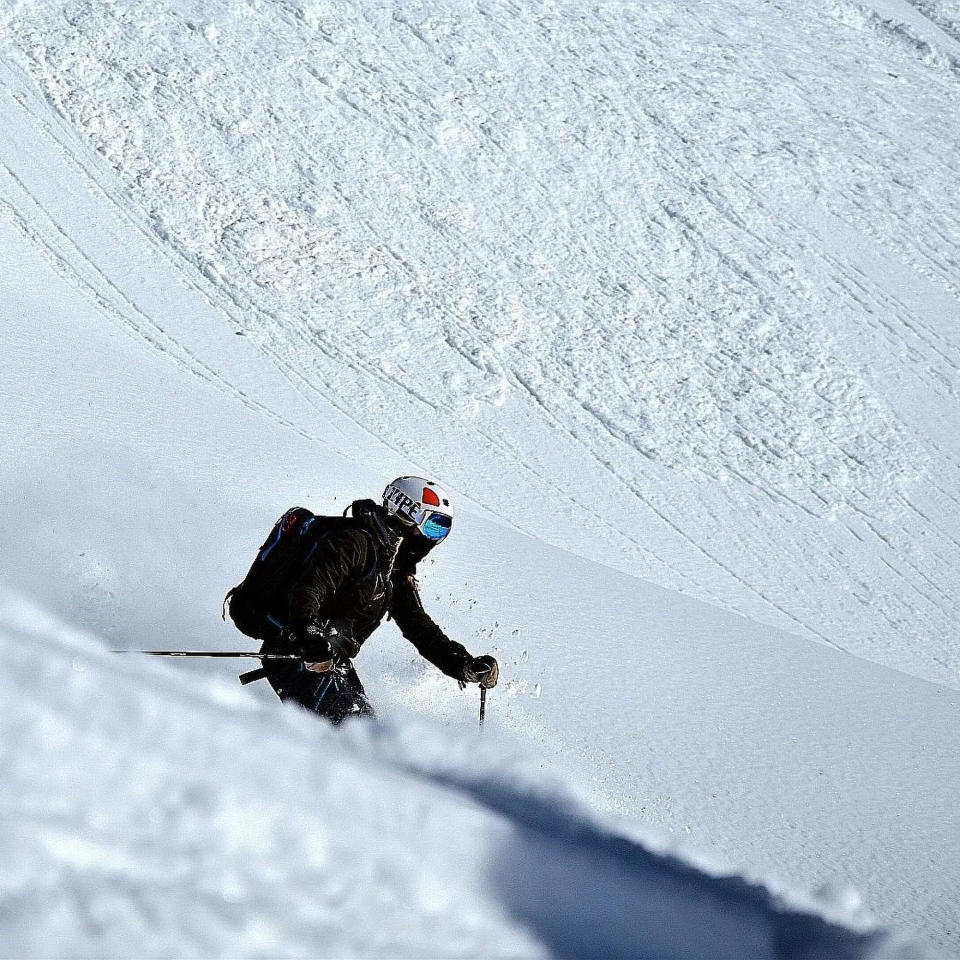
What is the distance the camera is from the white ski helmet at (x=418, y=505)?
4.97 metres

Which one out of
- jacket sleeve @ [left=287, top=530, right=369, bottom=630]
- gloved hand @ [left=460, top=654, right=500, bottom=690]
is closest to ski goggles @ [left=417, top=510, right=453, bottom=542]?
jacket sleeve @ [left=287, top=530, right=369, bottom=630]

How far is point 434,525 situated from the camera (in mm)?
5047

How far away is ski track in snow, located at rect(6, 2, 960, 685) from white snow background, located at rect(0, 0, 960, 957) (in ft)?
0.17

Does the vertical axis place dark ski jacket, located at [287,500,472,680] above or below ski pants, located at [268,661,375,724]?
above

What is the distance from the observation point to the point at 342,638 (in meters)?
4.71

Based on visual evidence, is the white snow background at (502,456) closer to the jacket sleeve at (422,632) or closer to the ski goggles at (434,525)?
the jacket sleeve at (422,632)

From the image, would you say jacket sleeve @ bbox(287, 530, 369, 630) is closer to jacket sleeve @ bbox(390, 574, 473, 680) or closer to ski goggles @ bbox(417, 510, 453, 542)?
ski goggles @ bbox(417, 510, 453, 542)

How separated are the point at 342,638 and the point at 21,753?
352cm

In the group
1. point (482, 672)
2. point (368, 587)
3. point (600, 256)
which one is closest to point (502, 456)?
point (600, 256)

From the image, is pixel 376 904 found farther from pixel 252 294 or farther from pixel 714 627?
pixel 252 294

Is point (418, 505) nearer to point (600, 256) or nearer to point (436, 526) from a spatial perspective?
point (436, 526)

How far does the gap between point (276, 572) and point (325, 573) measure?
0.21 metres

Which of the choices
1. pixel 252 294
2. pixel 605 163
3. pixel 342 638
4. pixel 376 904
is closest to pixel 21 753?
pixel 376 904

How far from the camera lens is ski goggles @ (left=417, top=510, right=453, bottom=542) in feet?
16.4
